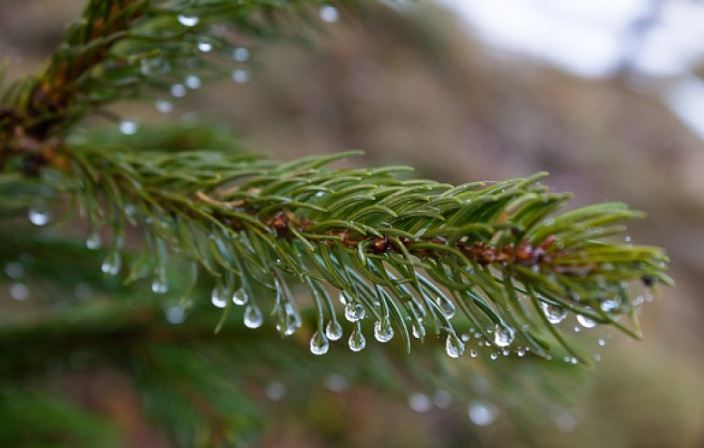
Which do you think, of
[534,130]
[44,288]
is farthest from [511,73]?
[44,288]

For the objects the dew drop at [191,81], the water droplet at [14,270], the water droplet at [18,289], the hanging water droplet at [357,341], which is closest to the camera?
the hanging water droplet at [357,341]

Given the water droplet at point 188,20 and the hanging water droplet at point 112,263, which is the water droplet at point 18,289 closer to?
the hanging water droplet at point 112,263

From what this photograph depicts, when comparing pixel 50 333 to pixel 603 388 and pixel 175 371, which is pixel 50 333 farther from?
pixel 603 388

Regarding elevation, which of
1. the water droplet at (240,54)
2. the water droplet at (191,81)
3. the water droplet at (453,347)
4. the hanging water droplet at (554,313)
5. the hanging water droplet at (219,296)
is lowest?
the hanging water droplet at (219,296)

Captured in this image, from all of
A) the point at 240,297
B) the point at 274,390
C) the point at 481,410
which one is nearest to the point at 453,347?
the point at 240,297

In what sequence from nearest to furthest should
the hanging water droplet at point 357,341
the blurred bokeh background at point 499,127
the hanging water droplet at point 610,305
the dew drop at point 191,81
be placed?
the hanging water droplet at point 610,305, the hanging water droplet at point 357,341, the dew drop at point 191,81, the blurred bokeh background at point 499,127

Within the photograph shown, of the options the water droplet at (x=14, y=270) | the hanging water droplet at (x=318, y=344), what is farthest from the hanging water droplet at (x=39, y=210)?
the hanging water droplet at (x=318, y=344)
